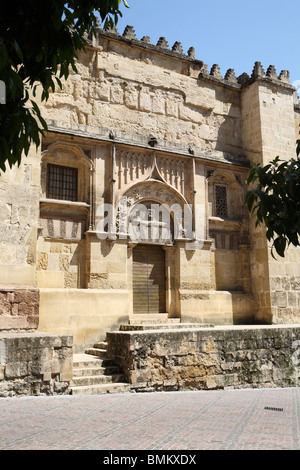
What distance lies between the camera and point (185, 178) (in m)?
13.3

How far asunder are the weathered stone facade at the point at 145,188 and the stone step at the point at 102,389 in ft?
5.91

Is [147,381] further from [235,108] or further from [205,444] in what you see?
[235,108]

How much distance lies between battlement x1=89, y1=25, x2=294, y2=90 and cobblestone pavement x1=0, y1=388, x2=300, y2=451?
9516 mm

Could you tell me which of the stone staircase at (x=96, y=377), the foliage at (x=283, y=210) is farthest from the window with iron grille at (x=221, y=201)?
the foliage at (x=283, y=210)

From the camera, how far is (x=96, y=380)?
26.5 ft

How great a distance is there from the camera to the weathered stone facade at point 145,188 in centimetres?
1057

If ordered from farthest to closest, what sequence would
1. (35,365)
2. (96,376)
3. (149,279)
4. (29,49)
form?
(149,279) → (96,376) → (35,365) → (29,49)

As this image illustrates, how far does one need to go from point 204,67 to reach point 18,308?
9808mm

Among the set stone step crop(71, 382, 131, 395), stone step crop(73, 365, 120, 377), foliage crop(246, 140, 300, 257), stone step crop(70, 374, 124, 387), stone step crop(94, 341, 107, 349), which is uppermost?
foliage crop(246, 140, 300, 257)

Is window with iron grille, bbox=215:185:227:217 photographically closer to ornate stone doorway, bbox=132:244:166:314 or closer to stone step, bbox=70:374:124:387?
ornate stone doorway, bbox=132:244:166:314

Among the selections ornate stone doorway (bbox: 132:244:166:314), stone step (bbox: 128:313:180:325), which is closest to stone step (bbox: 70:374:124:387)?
stone step (bbox: 128:313:180:325)

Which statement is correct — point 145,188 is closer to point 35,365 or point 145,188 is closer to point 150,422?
point 35,365

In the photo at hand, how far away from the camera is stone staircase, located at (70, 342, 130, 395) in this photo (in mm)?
7734

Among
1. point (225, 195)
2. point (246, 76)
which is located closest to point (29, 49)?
point (225, 195)
